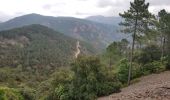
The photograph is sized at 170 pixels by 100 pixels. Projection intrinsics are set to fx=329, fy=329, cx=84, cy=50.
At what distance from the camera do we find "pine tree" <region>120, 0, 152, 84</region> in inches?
1699

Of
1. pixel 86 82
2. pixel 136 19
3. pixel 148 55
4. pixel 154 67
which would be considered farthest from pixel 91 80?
pixel 148 55

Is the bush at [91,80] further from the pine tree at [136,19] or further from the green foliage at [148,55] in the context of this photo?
the green foliage at [148,55]

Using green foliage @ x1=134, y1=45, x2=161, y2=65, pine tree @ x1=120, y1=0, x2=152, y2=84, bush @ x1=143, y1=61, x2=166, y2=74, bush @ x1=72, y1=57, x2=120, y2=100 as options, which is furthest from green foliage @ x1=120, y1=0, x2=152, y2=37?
green foliage @ x1=134, y1=45, x2=161, y2=65

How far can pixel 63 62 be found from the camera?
196 meters

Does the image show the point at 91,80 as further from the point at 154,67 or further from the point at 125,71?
the point at 154,67

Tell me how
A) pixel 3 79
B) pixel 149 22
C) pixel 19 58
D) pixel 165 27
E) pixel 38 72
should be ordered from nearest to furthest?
pixel 149 22 < pixel 165 27 < pixel 3 79 < pixel 38 72 < pixel 19 58

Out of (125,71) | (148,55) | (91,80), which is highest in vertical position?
(148,55)

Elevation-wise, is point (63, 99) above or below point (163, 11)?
below

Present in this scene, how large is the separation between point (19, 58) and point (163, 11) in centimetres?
14436

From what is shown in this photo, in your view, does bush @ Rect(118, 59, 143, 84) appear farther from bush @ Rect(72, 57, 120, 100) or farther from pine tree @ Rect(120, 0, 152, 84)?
bush @ Rect(72, 57, 120, 100)

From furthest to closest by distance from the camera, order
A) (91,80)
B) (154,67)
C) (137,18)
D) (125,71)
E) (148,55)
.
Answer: (148,55), (154,67), (125,71), (137,18), (91,80)

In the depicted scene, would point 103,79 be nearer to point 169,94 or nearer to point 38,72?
point 169,94

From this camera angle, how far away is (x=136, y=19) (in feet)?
142

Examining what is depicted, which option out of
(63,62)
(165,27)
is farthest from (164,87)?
(63,62)
